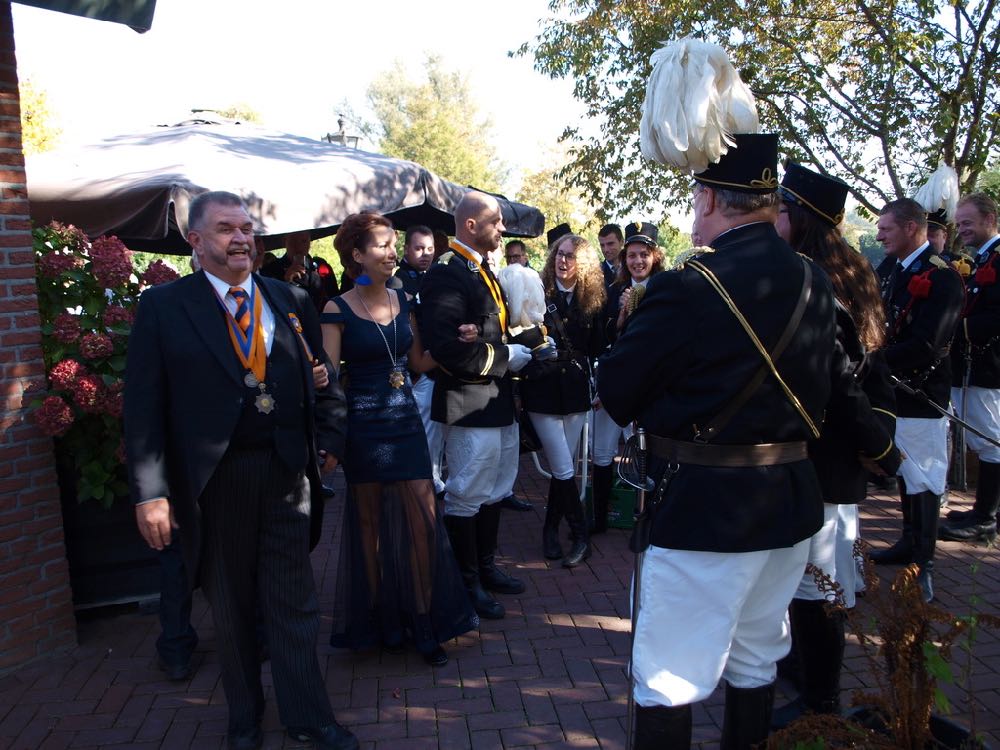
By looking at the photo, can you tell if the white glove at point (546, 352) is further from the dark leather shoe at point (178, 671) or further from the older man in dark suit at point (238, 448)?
the dark leather shoe at point (178, 671)

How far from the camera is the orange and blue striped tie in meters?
2.93

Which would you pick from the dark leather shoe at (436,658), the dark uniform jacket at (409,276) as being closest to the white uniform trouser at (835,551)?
the dark leather shoe at (436,658)

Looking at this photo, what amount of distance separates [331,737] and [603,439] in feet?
9.35

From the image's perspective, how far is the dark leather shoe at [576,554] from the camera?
4.93 metres

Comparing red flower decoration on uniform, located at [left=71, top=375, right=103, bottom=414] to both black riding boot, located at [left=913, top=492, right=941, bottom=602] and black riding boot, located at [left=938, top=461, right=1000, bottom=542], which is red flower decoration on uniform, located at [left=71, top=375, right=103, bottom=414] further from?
black riding boot, located at [left=938, top=461, right=1000, bottom=542]

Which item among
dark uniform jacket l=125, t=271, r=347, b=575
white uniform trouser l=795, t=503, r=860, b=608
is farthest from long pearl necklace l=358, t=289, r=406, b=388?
white uniform trouser l=795, t=503, r=860, b=608

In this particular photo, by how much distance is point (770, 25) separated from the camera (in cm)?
874

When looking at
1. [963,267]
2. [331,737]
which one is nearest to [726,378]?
[331,737]

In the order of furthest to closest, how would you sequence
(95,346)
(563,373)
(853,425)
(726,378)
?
(563,373), (95,346), (853,425), (726,378)

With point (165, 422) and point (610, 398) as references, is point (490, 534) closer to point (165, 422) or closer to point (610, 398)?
point (165, 422)

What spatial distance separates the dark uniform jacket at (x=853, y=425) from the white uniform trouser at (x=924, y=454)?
5.49 ft

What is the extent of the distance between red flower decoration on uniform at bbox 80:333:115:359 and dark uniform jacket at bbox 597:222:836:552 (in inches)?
110

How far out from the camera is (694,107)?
2.23m

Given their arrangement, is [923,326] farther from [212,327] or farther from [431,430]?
[212,327]
